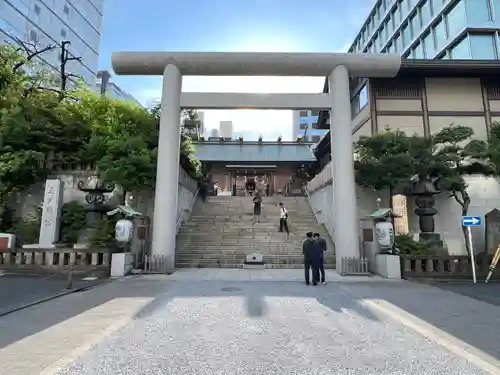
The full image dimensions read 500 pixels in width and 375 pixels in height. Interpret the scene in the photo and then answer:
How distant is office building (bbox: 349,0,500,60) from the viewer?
25078mm

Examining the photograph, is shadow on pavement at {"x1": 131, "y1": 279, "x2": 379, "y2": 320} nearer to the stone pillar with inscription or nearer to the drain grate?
the drain grate

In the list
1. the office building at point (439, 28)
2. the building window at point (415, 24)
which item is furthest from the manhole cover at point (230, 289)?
the building window at point (415, 24)

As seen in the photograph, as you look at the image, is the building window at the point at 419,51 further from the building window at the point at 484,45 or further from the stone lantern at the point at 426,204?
the stone lantern at the point at 426,204

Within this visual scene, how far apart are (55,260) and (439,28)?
34365 millimetres

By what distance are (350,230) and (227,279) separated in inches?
209

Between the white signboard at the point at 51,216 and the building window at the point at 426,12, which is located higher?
the building window at the point at 426,12

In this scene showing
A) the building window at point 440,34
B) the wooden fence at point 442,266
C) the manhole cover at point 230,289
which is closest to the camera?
the manhole cover at point 230,289

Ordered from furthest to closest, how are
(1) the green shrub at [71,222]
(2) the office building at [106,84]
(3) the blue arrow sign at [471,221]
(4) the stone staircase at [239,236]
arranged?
(2) the office building at [106,84] < (4) the stone staircase at [239,236] < (1) the green shrub at [71,222] < (3) the blue arrow sign at [471,221]

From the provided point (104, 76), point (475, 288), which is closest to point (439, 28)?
point (475, 288)

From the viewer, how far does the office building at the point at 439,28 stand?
25078 millimetres

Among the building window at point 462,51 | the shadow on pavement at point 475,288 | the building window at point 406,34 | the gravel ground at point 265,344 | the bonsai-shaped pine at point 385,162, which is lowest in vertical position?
the gravel ground at point 265,344

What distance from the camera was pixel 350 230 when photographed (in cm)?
1252

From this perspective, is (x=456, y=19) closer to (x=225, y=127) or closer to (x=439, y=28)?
(x=439, y=28)

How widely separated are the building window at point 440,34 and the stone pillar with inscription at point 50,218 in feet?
104
